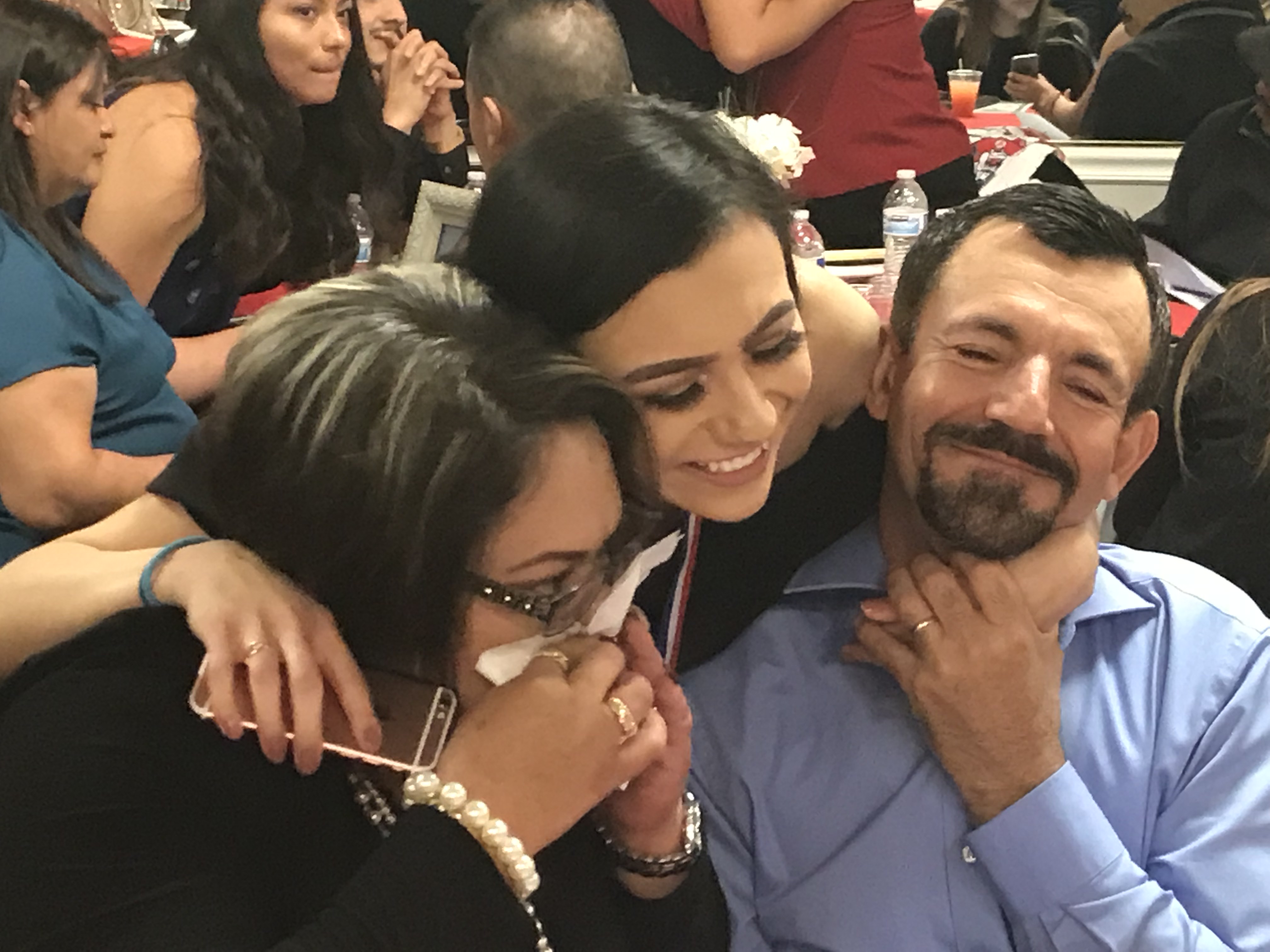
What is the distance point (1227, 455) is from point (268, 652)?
4.88 ft

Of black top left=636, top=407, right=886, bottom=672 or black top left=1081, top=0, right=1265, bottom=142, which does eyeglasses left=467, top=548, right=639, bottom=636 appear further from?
black top left=1081, top=0, right=1265, bottom=142

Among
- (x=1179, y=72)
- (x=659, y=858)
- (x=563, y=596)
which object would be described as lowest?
(x=1179, y=72)

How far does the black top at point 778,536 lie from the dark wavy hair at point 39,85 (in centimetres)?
115

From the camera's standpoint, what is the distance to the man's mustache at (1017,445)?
1.31 meters

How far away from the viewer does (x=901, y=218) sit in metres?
2.37

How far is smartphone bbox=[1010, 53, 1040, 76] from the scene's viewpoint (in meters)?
4.48

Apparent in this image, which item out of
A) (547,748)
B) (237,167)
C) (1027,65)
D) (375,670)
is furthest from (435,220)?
(1027,65)

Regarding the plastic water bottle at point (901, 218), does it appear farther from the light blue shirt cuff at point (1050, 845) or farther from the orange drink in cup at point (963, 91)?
the orange drink in cup at point (963, 91)

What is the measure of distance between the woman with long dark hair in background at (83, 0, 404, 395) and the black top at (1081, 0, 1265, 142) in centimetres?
231

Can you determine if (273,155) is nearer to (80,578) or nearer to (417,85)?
(417,85)

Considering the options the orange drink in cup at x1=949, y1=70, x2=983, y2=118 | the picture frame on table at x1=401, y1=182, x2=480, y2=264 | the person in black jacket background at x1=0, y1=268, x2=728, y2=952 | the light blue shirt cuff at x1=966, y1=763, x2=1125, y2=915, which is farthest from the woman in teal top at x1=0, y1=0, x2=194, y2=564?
the orange drink in cup at x1=949, y1=70, x2=983, y2=118

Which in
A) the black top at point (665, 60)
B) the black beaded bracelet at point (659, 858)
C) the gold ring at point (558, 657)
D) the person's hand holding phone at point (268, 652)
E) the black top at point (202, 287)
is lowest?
the black top at point (202, 287)

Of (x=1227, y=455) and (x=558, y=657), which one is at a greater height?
(x=558, y=657)

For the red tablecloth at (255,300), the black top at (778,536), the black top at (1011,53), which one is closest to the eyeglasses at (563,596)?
the black top at (778,536)
